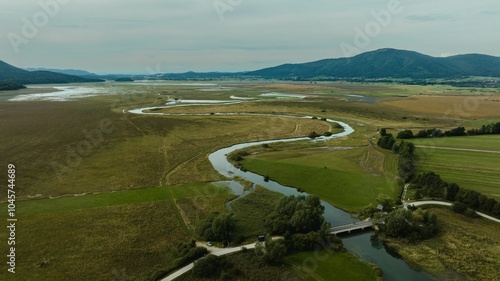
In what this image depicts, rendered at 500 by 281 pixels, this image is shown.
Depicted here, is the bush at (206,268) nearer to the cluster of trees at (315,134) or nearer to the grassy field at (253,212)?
the grassy field at (253,212)

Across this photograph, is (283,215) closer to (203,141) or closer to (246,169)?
(246,169)

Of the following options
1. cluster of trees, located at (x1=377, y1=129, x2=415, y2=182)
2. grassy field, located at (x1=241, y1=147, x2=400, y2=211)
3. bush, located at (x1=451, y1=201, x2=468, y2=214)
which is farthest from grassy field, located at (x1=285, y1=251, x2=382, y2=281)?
cluster of trees, located at (x1=377, y1=129, x2=415, y2=182)

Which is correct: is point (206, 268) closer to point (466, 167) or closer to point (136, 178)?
point (136, 178)

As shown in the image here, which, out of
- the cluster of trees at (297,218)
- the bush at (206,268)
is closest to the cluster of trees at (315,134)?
the cluster of trees at (297,218)

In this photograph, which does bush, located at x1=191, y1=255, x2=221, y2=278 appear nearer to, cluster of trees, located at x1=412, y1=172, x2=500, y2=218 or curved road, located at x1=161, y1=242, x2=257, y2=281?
curved road, located at x1=161, y1=242, x2=257, y2=281

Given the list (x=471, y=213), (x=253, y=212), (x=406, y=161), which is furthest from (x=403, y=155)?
(x=253, y=212)

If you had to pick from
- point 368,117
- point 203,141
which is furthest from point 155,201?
point 368,117
